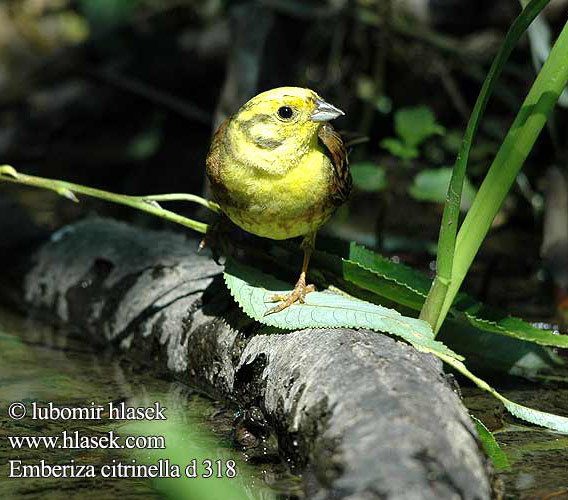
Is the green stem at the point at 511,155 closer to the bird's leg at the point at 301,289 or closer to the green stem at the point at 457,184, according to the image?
the green stem at the point at 457,184

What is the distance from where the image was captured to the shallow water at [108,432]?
2.54 m

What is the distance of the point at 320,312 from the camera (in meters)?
2.98

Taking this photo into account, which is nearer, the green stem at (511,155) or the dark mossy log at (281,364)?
the dark mossy log at (281,364)

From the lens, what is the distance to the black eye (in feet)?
10.5

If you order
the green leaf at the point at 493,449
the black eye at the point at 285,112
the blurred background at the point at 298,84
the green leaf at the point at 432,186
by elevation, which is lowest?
the green leaf at the point at 493,449

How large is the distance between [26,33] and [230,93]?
451 centimetres

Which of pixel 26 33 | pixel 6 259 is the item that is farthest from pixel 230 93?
pixel 26 33

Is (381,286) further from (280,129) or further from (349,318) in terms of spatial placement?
(280,129)

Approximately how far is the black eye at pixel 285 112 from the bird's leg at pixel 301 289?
45 centimetres

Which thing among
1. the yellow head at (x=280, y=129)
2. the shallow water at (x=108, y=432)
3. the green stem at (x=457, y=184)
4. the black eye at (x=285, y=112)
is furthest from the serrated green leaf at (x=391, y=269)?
the shallow water at (x=108, y=432)

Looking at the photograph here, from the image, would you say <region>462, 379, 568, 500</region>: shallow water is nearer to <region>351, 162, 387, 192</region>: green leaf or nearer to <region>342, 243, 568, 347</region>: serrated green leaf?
<region>342, 243, 568, 347</region>: serrated green leaf

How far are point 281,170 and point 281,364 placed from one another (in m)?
0.70

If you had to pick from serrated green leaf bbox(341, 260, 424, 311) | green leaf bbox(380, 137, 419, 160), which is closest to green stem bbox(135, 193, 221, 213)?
serrated green leaf bbox(341, 260, 424, 311)

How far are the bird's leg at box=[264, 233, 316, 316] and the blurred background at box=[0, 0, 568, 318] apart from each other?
0.64m
